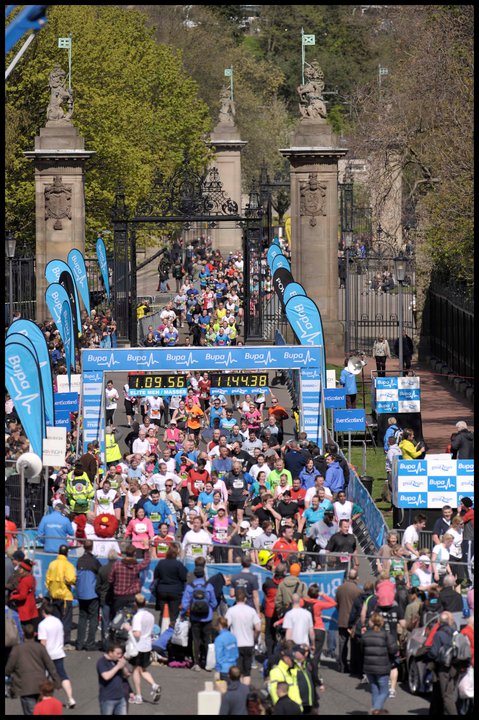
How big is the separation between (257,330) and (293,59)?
69.6 meters

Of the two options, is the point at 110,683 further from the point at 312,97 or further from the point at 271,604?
the point at 312,97

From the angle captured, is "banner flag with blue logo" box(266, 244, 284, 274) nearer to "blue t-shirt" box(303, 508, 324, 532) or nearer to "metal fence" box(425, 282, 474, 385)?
"metal fence" box(425, 282, 474, 385)

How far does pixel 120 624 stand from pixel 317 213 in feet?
100

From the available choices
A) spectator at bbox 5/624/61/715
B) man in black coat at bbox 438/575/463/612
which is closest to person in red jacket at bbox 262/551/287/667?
man in black coat at bbox 438/575/463/612

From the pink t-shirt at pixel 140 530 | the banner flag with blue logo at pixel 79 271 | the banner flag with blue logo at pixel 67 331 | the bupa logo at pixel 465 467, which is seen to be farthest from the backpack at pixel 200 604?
the banner flag with blue logo at pixel 79 271

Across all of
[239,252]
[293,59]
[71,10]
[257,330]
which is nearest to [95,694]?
[257,330]

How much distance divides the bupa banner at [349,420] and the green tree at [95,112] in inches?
981

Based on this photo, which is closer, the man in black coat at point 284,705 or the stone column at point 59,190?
the man in black coat at point 284,705

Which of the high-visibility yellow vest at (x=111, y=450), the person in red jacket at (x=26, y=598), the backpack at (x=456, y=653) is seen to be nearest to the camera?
the backpack at (x=456, y=653)

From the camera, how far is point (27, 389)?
2530 cm

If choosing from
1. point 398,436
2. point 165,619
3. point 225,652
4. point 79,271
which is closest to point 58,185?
point 79,271

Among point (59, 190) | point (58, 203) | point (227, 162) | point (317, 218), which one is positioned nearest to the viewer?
point (317, 218)

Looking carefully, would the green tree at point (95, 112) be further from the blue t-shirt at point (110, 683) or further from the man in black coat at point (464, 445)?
the blue t-shirt at point (110, 683)

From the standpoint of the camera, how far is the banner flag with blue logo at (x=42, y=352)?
26806mm
